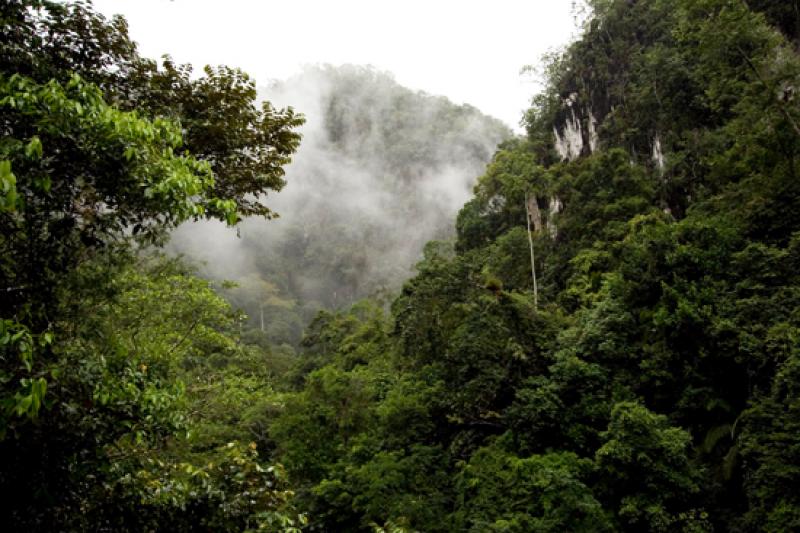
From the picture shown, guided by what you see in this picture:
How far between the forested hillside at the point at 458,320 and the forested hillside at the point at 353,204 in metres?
38.2

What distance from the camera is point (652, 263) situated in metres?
12.7

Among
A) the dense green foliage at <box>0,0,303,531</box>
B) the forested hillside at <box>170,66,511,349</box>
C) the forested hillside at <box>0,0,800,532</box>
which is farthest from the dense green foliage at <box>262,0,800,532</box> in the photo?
the forested hillside at <box>170,66,511,349</box>

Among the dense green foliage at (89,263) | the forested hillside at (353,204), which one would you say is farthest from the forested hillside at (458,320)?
the forested hillside at (353,204)

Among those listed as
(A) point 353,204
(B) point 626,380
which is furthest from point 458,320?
(A) point 353,204

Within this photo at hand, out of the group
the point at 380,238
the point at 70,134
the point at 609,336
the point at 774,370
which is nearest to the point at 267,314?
the point at 380,238

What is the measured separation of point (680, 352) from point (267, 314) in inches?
2110

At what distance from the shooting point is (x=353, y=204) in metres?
77.1

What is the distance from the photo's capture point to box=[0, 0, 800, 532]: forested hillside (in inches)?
120

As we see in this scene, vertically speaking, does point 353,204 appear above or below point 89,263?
above

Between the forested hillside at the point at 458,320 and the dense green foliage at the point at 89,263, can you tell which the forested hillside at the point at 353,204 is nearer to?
the forested hillside at the point at 458,320

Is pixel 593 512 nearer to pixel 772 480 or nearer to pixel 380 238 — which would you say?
pixel 772 480

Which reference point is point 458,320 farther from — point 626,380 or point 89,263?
point 89,263

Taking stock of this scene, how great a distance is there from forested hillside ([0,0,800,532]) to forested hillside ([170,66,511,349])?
38177 millimetres

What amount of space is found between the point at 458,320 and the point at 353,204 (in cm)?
6381
